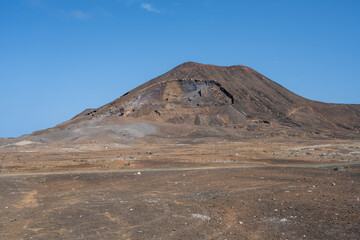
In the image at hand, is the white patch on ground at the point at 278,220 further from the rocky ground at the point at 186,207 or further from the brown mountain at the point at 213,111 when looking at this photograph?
the brown mountain at the point at 213,111

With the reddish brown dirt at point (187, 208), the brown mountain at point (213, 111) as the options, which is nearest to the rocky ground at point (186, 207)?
the reddish brown dirt at point (187, 208)

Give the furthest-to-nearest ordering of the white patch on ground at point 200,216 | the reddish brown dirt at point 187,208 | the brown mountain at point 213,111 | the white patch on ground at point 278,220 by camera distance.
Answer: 1. the brown mountain at point 213,111
2. the white patch on ground at point 200,216
3. the white patch on ground at point 278,220
4. the reddish brown dirt at point 187,208

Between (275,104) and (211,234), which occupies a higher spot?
(275,104)

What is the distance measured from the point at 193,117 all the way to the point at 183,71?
2539 cm

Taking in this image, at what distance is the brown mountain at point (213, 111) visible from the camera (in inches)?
3147

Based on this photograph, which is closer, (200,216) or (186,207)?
(200,216)

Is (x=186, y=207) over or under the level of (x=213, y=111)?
under

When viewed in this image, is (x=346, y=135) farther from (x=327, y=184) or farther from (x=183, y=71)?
(x=327, y=184)

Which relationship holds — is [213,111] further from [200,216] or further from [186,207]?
[200,216]

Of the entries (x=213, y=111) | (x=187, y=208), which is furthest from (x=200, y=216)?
(x=213, y=111)

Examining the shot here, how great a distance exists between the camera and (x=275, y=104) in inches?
3954

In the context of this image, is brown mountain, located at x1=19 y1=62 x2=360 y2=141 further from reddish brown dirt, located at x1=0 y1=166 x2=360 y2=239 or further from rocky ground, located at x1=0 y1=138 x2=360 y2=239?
rocky ground, located at x1=0 y1=138 x2=360 y2=239

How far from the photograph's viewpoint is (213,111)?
9156 centimetres

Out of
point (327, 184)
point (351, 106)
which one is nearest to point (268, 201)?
point (327, 184)
